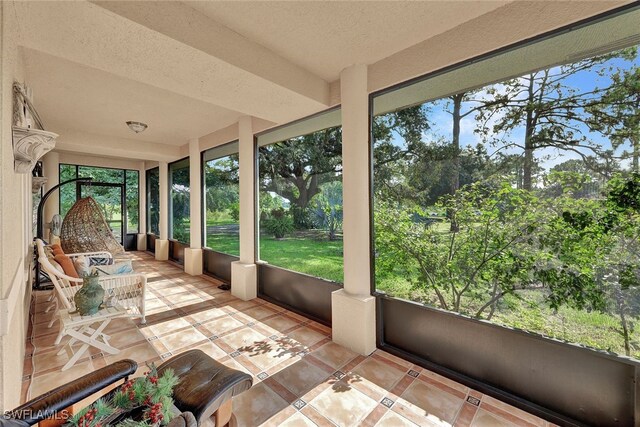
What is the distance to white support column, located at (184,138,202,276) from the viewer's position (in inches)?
220

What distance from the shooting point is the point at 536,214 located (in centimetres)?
197

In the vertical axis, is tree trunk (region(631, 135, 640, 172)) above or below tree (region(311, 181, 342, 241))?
above

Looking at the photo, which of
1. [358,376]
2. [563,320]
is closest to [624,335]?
[563,320]

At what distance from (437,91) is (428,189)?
90 cm

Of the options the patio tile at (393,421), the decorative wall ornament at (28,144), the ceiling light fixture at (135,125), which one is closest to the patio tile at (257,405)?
the patio tile at (393,421)

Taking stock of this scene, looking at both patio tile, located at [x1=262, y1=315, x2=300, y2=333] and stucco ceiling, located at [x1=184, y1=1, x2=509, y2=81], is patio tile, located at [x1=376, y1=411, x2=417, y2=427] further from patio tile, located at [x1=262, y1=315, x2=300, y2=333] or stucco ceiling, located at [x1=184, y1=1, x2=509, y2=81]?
stucco ceiling, located at [x1=184, y1=1, x2=509, y2=81]

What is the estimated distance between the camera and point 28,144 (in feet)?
5.35

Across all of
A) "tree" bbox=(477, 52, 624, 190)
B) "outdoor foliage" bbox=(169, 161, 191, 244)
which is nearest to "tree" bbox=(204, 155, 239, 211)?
"outdoor foliage" bbox=(169, 161, 191, 244)

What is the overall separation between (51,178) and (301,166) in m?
6.83

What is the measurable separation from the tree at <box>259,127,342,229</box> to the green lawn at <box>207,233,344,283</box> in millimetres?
259

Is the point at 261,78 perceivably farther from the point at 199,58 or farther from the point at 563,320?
the point at 563,320

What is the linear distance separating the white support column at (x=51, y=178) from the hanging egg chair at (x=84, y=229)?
2033mm

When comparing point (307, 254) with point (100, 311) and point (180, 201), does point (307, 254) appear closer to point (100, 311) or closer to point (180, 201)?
point (100, 311)

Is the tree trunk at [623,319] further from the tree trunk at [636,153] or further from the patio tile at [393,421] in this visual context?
the patio tile at [393,421]
